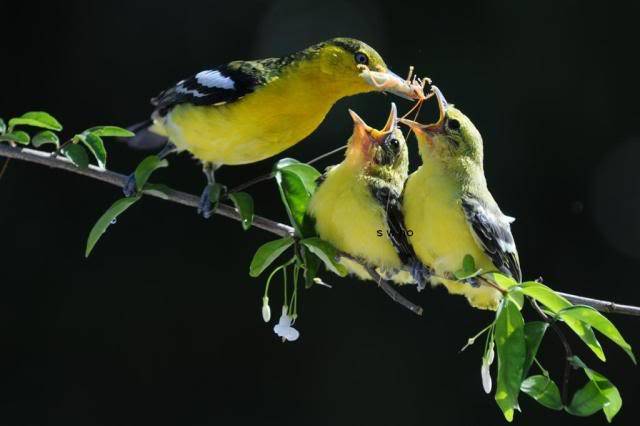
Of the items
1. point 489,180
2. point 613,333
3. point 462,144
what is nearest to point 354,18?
point 489,180

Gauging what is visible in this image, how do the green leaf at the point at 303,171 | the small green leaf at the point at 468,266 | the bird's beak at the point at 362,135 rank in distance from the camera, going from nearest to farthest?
the small green leaf at the point at 468,266 < the green leaf at the point at 303,171 < the bird's beak at the point at 362,135

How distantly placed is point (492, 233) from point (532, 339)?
541 mm

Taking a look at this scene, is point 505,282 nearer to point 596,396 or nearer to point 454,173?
point 596,396

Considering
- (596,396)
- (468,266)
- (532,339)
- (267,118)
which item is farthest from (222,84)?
(596,396)

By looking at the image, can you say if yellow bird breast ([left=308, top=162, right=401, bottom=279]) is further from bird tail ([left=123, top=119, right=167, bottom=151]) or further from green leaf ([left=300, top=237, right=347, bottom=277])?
bird tail ([left=123, top=119, right=167, bottom=151])

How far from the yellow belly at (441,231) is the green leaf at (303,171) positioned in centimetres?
25

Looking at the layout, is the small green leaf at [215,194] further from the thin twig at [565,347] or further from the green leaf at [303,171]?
the thin twig at [565,347]

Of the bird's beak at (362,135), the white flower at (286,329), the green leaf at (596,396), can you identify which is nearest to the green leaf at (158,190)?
the white flower at (286,329)

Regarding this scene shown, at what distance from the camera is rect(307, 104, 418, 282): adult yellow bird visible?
219 centimetres

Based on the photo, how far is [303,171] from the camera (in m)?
2.30

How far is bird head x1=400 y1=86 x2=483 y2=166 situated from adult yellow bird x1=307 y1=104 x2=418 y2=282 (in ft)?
0.37

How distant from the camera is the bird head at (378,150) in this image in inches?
93.0

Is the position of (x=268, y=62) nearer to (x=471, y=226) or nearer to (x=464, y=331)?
(x=471, y=226)

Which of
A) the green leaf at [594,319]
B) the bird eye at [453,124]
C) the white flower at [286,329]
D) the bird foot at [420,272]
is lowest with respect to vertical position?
the white flower at [286,329]
